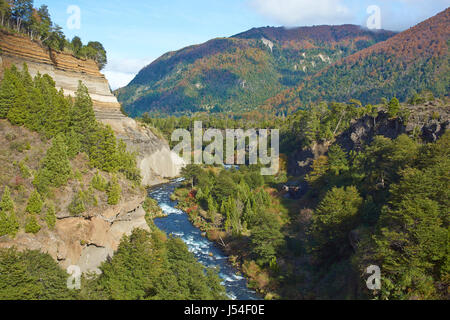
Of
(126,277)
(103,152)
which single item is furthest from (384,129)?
(126,277)

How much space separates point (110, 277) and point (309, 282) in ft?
85.4

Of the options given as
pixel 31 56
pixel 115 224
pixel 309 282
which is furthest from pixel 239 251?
pixel 31 56

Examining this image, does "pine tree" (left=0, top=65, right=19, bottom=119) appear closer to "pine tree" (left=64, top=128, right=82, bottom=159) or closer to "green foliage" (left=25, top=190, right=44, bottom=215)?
"pine tree" (left=64, top=128, right=82, bottom=159)

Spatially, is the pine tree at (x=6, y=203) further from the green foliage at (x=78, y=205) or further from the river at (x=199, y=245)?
the river at (x=199, y=245)

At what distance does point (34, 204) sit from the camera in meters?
27.5

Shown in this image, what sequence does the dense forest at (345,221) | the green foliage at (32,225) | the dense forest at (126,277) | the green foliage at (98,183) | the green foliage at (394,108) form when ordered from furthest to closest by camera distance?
the green foliage at (394,108) → the green foliage at (98,183) → the dense forest at (345,221) → the green foliage at (32,225) → the dense forest at (126,277)

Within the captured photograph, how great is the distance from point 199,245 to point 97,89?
4724cm

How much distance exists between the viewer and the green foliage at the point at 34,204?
27.3m

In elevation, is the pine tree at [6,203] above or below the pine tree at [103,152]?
below

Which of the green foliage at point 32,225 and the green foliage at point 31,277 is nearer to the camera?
the green foliage at point 31,277
